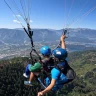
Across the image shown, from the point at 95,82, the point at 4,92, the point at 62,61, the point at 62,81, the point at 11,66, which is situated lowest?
the point at 95,82

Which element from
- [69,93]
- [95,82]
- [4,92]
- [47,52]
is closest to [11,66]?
[4,92]

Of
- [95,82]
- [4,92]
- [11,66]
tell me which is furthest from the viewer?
[95,82]

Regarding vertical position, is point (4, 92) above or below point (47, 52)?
below

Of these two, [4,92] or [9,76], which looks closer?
[4,92]

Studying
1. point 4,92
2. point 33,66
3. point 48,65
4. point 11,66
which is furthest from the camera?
point 11,66

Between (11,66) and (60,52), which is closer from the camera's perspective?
(60,52)

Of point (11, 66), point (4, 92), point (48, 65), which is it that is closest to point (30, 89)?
point (4, 92)

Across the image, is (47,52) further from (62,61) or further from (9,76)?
(9,76)

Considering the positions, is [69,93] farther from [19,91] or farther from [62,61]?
[62,61]

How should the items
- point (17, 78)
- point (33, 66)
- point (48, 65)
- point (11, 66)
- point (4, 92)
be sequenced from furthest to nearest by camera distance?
point (11, 66), point (17, 78), point (4, 92), point (48, 65), point (33, 66)
